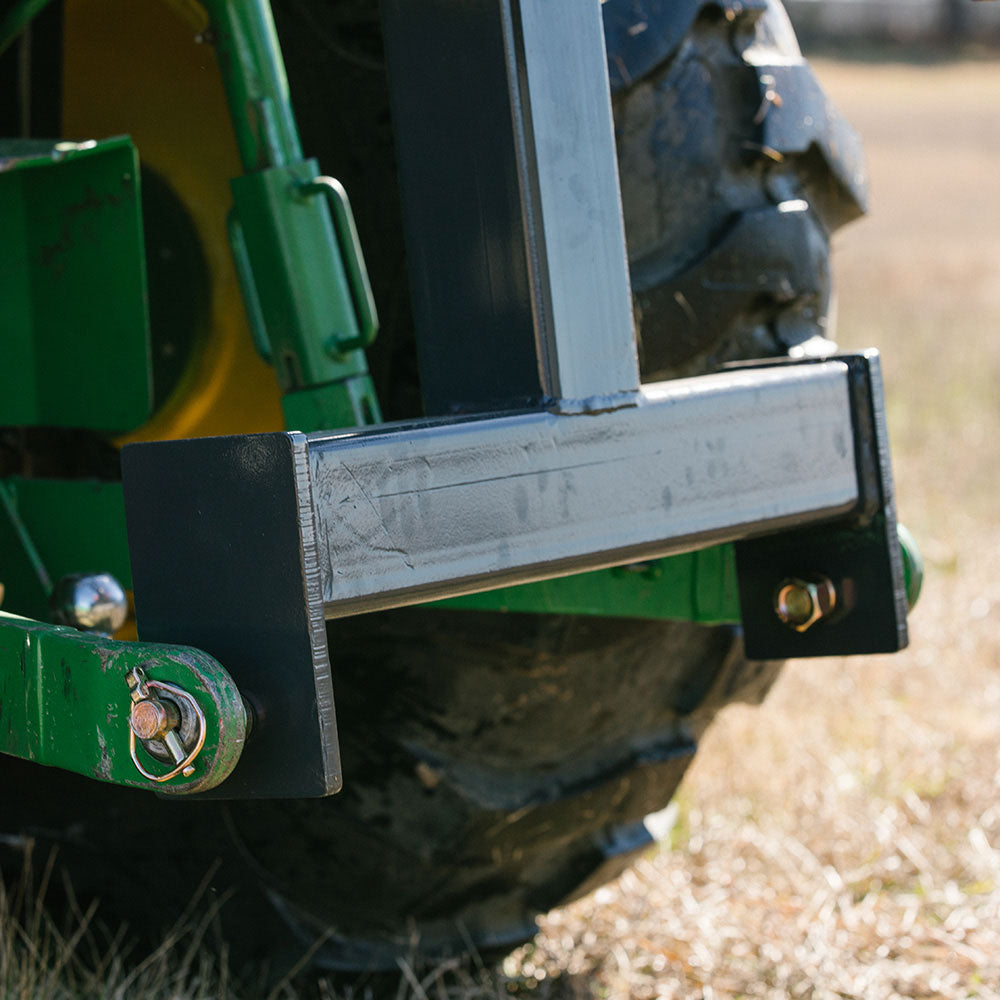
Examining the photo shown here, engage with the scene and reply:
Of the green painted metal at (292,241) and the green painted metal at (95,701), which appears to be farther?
the green painted metal at (292,241)

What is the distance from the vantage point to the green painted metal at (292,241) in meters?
1.18

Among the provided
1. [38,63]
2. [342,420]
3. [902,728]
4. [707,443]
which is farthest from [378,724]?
[902,728]

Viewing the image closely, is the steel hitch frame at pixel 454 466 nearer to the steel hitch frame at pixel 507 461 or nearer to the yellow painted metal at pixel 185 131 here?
the steel hitch frame at pixel 507 461

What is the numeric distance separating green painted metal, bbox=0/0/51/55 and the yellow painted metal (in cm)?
22

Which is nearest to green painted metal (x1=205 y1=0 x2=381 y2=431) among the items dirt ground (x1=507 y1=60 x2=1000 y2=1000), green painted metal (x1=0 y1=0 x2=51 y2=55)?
green painted metal (x1=0 y1=0 x2=51 y2=55)

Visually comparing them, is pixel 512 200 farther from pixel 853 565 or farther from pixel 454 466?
pixel 853 565

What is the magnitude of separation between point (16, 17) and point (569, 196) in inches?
21.5

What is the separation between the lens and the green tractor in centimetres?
93

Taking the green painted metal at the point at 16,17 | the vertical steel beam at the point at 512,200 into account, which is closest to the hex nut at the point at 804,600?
the vertical steel beam at the point at 512,200

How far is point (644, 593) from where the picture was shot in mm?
1349

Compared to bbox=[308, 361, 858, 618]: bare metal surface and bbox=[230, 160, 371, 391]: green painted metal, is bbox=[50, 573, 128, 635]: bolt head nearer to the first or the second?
bbox=[230, 160, 371, 391]: green painted metal

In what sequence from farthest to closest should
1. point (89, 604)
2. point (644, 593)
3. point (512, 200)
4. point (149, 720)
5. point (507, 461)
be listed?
point (644, 593)
point (89, 604)
point (512, 200)
point (507, 461)
point (149, 720)

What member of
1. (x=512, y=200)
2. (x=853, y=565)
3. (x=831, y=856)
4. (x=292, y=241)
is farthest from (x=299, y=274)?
(x=831, y=856)

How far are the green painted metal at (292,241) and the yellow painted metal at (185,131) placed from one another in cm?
32
